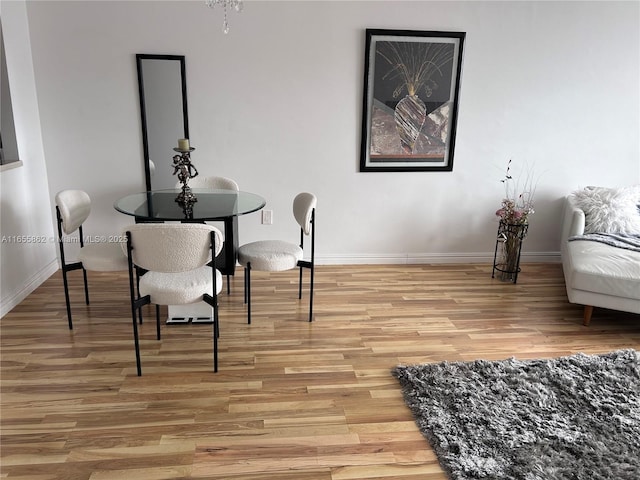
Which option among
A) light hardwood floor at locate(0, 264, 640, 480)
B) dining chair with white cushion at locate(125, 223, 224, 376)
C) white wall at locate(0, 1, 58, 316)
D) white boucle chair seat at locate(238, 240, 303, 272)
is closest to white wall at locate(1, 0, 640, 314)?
white wall at locate(0, 1, 58, 316)

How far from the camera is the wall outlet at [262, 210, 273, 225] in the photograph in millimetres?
4184

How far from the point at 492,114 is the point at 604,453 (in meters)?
2.94

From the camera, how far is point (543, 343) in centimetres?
304

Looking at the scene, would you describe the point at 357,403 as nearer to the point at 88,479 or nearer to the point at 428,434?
the point at 428,434

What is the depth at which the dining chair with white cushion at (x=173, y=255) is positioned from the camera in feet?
7.57

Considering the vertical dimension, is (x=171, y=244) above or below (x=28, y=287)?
above

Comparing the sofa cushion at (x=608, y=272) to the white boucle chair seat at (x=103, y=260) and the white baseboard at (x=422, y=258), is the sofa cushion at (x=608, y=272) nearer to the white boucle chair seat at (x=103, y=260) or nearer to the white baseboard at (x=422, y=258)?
the white baseboard at (x=422, y=258)

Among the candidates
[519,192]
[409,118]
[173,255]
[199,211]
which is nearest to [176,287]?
[173,255]

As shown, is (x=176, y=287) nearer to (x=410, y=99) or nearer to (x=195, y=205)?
(x=195, y=205)

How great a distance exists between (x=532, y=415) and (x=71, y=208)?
286cm

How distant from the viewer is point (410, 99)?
4059 mm

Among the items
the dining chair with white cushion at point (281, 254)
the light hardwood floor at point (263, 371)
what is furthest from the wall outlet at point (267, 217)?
the dining chair with white cushion at point (281, 254)

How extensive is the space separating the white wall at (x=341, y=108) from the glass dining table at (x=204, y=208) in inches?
28.5

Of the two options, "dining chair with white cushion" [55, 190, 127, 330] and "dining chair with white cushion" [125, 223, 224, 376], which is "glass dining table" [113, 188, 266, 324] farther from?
"dining chair with white cushion" [125, 223, 224, 376]
